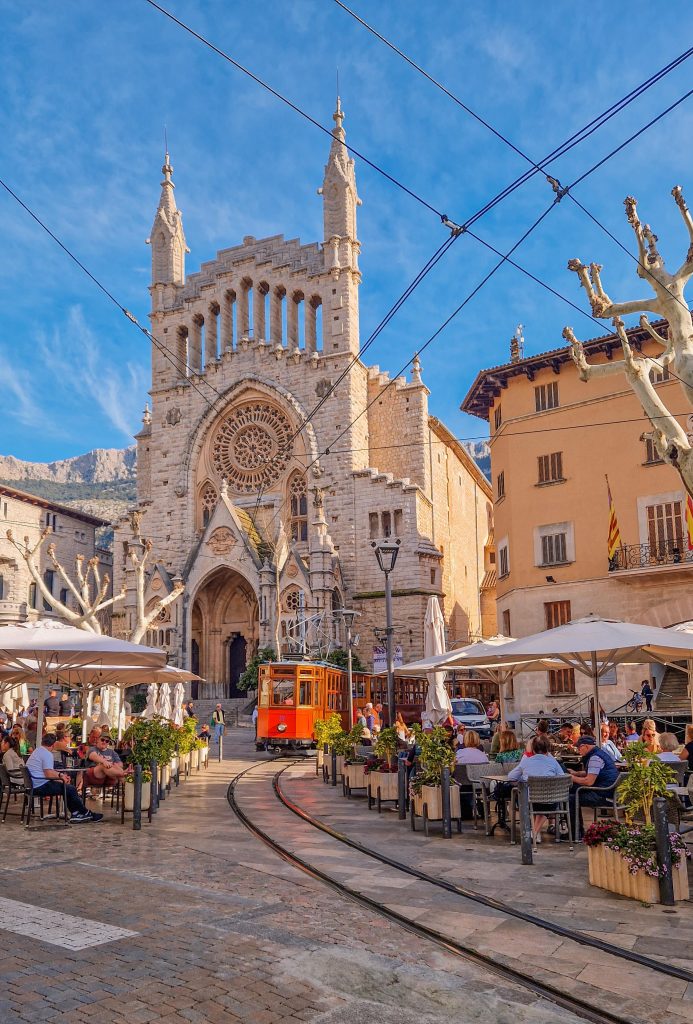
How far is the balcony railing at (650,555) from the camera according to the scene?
2381 centimetres

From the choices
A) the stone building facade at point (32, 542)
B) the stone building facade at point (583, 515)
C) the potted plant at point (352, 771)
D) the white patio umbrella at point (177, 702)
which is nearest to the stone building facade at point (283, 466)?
the stone building facade at point (32, 542)

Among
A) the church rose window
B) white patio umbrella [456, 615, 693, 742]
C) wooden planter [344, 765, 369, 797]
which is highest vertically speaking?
the church rose window

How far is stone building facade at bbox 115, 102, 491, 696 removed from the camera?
36.0m

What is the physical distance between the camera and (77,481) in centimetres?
13188

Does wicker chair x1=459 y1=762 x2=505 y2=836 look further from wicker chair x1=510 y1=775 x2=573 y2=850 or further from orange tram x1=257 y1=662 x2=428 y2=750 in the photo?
orange tram x1=257 y1=662 x2=428 y2=750

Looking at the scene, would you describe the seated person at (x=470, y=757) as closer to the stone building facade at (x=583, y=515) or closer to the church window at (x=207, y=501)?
the stone building facade at (x=583, y=515)

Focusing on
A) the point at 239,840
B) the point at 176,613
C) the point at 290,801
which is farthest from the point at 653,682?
the point at 176,613

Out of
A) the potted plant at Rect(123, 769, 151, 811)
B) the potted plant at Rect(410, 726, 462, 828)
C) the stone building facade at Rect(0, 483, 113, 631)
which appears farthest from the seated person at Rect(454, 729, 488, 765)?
the stone building facade at Rect(0, 483, 113, 631)

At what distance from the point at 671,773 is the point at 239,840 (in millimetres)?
4863

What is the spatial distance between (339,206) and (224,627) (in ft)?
64.4

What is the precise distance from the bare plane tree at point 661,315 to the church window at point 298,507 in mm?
27295

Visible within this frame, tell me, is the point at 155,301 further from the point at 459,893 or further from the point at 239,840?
the point at 459,893

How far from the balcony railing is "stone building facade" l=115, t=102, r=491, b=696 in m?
11.6

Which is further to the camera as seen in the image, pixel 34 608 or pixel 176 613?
pixel 34 608
